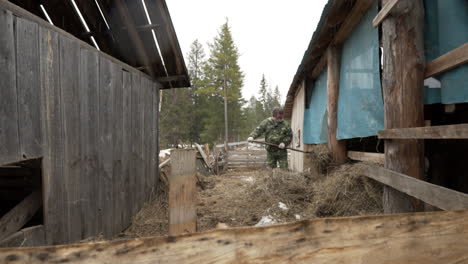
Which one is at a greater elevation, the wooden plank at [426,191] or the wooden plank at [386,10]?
the wooden plank at [386,10]

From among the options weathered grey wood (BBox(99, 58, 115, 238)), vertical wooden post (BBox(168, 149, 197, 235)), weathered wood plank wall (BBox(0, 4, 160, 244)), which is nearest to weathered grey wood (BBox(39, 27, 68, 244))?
weathered wood plank wall (BBox(0, 4, 160, 244))

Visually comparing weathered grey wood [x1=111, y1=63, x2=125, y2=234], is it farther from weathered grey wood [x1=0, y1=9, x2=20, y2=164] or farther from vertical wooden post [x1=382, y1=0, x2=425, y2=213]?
vertical wooden post [x1=382, y1=0, x2=425, y2=213]

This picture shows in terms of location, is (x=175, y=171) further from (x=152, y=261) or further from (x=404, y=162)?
(x=404, y=162)

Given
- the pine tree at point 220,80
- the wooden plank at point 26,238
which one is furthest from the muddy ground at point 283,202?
the pine tree at point 220,80

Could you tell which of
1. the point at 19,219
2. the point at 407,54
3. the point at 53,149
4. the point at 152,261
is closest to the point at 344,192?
the point at 407,54

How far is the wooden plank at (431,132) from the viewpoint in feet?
5.12

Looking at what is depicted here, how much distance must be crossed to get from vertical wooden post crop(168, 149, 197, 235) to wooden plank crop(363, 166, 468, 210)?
1.79 metres

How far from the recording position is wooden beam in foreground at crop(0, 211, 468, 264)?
72 centimetres

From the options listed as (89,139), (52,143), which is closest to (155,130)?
(89,139)

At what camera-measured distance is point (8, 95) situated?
205 centimetres

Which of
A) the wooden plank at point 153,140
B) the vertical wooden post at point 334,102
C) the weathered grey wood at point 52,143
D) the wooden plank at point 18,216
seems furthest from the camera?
the wooden plank at point 153,140

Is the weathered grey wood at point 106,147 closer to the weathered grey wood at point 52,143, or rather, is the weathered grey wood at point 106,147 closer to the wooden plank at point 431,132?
the weathered grey wood at point 52,143

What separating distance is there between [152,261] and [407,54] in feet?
8.88

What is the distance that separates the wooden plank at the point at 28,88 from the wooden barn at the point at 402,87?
3627 millimetres
